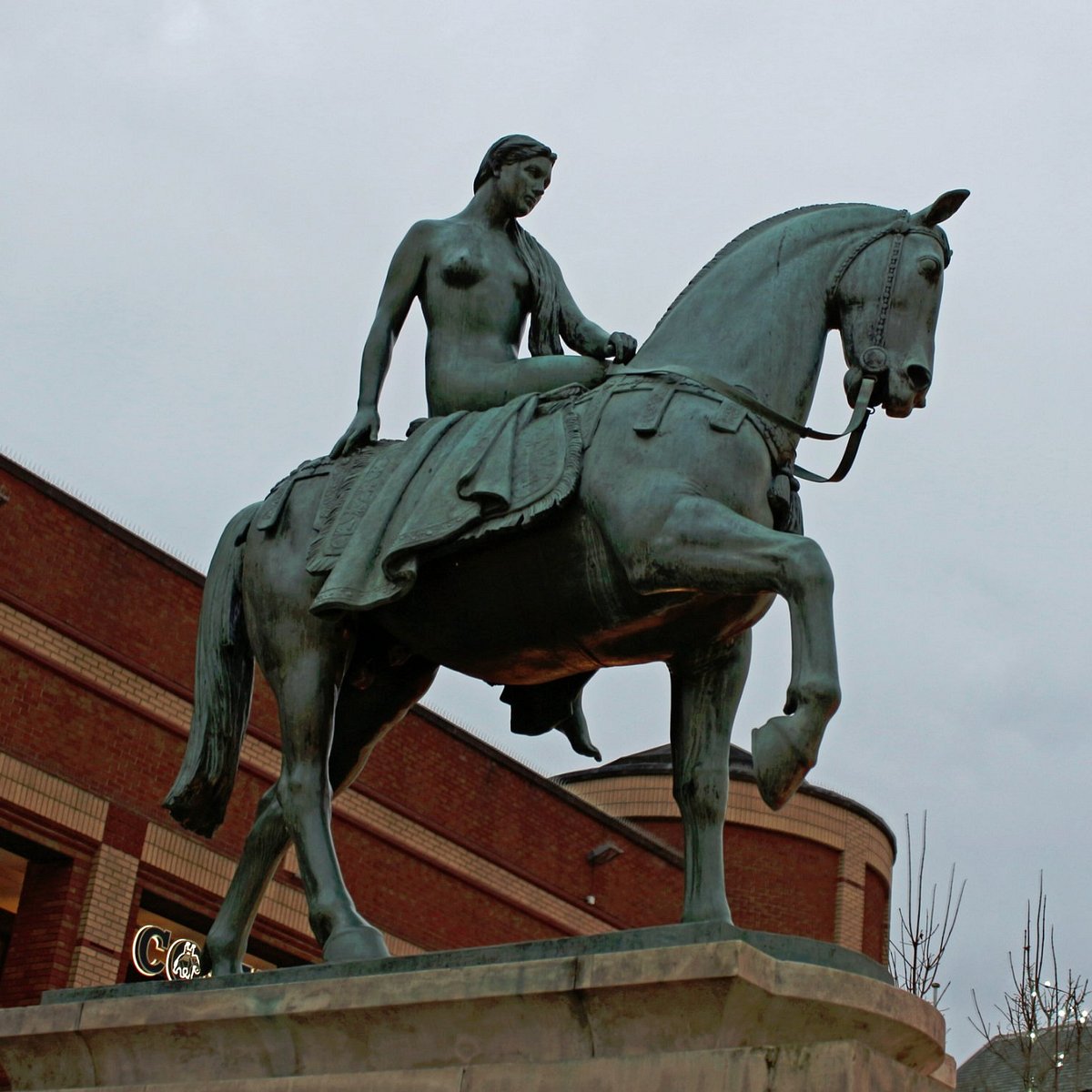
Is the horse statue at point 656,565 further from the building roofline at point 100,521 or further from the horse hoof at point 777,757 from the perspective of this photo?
the building roofline at point 100,521

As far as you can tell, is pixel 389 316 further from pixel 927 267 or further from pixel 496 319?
pixel 927 267

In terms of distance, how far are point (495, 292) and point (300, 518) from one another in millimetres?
1097

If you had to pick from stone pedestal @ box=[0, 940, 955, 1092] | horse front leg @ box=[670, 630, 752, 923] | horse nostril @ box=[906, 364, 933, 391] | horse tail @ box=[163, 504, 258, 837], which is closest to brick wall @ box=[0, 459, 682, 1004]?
horse tail @ box=[163, 504, 258, 837]

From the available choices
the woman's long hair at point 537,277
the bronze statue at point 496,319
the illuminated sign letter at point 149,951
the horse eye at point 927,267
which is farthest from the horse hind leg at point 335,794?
the illuminated sign letter at point 149,951

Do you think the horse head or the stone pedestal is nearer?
the stone pedestal

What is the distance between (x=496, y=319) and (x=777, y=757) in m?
2.29

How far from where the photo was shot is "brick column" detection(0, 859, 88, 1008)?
16.5 m

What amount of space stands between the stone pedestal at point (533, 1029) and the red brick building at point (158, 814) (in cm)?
1145

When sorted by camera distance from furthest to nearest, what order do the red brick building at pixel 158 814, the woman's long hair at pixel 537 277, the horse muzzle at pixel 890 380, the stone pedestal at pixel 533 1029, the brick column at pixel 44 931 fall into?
1. the red brick building at pixel 158 814
2. the brick column at pixel 44 931
3. the woman's long hair at pixel 537 277
4. the horse muzzle at pixel 890 380
5. the stone pedestal at pixel 533 1029

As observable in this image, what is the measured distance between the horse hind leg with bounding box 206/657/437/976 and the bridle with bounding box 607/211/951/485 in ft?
4.85

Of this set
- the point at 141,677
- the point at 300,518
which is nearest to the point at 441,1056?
the point at 300,518

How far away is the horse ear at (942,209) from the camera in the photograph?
5.85 meters

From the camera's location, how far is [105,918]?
17.0 meters

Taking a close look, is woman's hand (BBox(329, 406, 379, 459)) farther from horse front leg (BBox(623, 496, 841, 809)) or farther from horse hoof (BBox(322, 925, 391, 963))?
horse hoof (BBox(322, 925, 391, 963))
